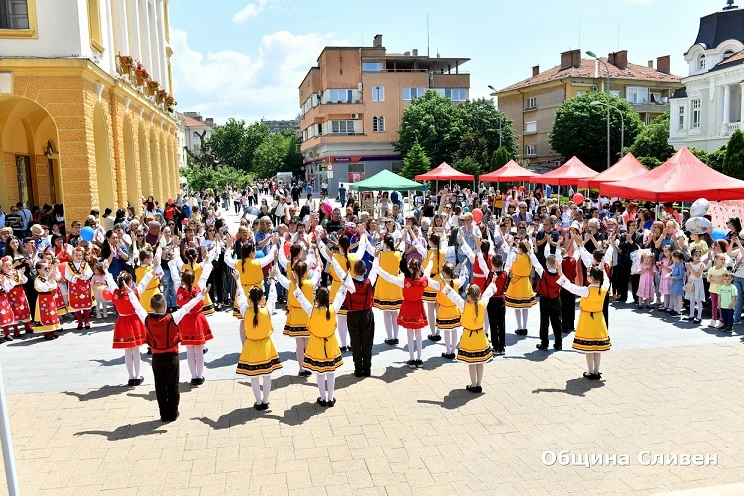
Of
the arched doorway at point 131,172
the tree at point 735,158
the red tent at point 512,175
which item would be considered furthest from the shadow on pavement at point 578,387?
the tree at point 735,158

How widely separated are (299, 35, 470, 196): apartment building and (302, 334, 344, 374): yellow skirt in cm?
4949

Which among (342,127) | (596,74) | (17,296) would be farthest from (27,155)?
(596,74)

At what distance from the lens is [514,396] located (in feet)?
26.3

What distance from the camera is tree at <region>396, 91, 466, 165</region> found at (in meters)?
52.1

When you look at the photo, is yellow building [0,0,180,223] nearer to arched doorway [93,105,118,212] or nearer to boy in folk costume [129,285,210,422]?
arched doorway [93,105,118,212]

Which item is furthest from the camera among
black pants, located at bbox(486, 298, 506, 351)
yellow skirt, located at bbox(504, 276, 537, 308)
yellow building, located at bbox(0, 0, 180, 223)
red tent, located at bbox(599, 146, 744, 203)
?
yellow building, located at bbox(0, 0, 180, 223)

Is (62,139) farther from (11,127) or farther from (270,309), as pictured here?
(270,309)

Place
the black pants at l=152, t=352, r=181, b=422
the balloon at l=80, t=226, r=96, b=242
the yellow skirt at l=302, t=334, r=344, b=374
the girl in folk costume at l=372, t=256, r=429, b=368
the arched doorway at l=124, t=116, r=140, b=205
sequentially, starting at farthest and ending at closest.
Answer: the arched doorway at l=124, t=116, r=140, b=205 → the balloon at l=80, t=226, r=96, b=242 → the girl in folk costume at l=372, t=256, r=429, b=368 → the yellow skirt at l=302, t=334, r=344, b=374 → the black pants at l=152, t=352, r=181, b=422

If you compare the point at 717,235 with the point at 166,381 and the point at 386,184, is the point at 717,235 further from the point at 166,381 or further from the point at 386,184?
the point at 386,184

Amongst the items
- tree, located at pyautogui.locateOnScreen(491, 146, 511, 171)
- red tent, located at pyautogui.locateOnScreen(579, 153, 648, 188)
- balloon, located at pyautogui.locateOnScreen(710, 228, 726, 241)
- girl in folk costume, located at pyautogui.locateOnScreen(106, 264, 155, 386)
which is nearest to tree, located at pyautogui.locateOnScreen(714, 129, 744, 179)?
red tent, located at pyautogui.locateOnScreen(579, 153, 648, 188)

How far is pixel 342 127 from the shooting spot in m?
58.9

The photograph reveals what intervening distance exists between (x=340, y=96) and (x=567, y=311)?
164 ft

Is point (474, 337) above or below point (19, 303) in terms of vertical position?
below

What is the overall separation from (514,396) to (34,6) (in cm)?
1568
